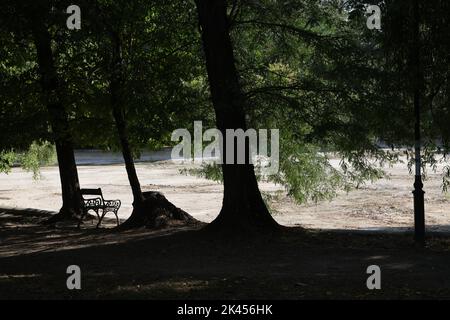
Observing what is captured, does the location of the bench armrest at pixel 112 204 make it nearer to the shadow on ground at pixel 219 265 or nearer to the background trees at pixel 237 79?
the background trees at pixel 237 79

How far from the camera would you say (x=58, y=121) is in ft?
49.0

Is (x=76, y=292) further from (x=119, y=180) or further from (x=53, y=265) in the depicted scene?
(x=119, y=180)

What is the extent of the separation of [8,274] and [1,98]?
6.22 m

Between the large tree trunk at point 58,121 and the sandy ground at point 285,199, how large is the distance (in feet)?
14.2

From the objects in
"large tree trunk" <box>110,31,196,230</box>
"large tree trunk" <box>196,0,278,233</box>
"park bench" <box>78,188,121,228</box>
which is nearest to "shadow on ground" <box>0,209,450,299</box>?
"large tree trunk" <box>196,0,278,233</box>

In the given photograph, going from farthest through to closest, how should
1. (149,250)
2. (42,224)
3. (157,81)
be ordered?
(42,224), (157,81), (149,250)

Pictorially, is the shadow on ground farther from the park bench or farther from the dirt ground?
the park bench

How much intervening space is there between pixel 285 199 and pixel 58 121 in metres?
14.3

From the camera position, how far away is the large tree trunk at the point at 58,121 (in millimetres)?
14516

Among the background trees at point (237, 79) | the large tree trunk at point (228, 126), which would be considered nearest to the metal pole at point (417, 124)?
the background trees at point (237, 79)

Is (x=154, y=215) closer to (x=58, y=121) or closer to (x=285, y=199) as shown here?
(x=58, y=121)

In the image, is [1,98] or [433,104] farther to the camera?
[1,98]
